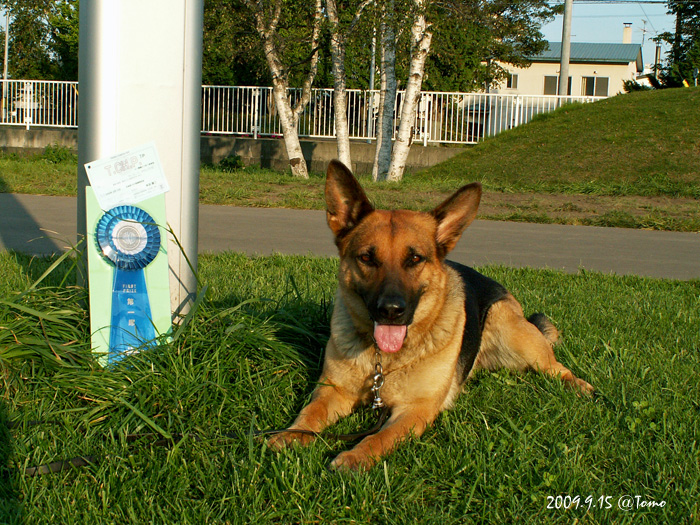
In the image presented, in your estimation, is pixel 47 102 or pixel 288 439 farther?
pixel 47 102

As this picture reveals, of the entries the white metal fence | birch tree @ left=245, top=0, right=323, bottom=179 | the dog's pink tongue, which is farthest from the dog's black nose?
the white metal fence

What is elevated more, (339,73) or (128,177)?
(339,73)

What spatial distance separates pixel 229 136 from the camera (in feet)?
66.0

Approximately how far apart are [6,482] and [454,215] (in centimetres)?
237

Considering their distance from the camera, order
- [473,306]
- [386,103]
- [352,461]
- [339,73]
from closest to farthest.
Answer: [352,461] → [473,306] → [339,73] → [386,103]

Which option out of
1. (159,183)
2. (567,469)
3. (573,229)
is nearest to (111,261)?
(159,183)

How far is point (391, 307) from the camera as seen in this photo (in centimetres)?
306

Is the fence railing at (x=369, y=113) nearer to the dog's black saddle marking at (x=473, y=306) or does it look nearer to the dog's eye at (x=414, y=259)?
the dog's black saddle marking at (x=473, y=306)

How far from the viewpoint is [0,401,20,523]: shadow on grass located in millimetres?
2294

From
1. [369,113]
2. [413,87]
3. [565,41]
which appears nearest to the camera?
[413,87]

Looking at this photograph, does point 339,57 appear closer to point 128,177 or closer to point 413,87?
point 413,87

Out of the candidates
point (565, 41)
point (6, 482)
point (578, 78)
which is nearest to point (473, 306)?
point (6, 482)

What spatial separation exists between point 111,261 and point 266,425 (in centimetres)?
113

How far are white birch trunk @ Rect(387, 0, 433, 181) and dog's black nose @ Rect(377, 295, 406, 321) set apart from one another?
1134cm
